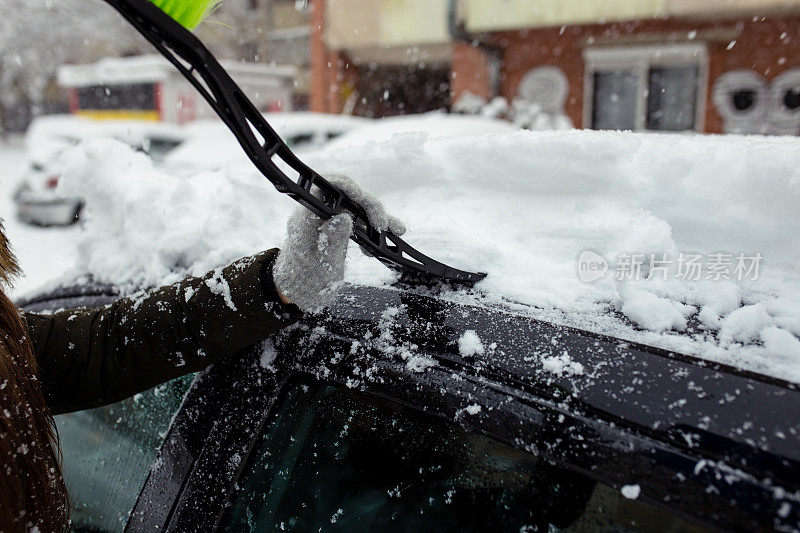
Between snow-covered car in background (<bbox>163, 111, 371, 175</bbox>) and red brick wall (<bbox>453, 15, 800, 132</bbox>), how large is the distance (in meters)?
2.80

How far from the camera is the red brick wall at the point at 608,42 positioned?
8.20 m

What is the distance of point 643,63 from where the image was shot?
9258mm

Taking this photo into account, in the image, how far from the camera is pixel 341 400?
1.07m

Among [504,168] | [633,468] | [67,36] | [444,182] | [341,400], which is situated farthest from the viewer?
[67,36]

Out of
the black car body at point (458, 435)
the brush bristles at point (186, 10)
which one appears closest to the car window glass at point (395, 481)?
the black car body at point (458, 435)

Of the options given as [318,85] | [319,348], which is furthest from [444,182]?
[318,85]

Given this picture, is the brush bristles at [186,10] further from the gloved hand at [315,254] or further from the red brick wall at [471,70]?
the red brick wall at [471,70]

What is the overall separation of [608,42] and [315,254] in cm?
959

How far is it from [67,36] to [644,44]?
71.7ft

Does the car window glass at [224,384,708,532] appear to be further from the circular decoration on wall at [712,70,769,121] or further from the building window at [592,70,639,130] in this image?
the circular decoration on wall at [712,70,769,121]

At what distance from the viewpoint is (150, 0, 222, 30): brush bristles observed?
29.8 inches

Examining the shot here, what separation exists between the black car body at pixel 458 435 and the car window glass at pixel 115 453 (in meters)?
0.02

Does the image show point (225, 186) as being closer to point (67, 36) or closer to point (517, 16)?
point (517, 16)

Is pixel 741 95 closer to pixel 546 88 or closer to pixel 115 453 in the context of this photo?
pixel 546 88
